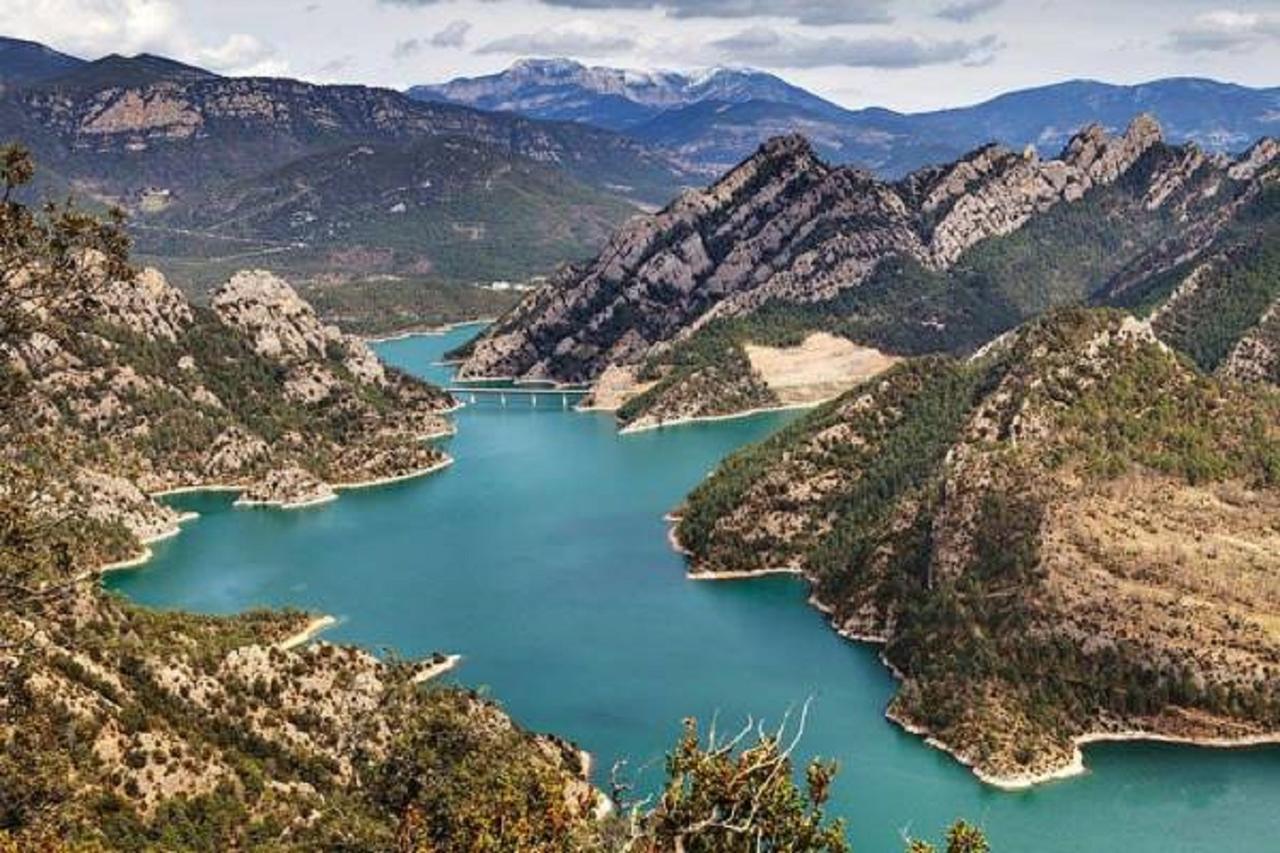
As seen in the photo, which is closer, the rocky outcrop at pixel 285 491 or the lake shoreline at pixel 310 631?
the lake shoreline at pixel 310 631

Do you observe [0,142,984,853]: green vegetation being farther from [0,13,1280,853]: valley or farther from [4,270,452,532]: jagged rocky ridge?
[4,270,452,532]: jagged rocky ridge

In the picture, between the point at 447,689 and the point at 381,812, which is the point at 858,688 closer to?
the point at 447,689

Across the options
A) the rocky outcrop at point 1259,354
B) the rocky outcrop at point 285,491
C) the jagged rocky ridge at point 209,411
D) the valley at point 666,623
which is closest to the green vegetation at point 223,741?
the valley at point 666,623

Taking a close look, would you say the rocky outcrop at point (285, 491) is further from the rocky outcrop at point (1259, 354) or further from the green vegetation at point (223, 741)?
the rocky outcrop at point (1259, 354)

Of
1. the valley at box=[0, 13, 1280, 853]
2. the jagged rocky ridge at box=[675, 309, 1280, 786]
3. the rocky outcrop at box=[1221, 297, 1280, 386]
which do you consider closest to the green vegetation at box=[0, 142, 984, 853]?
the valley at box=[0, 13, 1280, 853]

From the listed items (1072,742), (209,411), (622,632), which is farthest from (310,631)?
(209,411)

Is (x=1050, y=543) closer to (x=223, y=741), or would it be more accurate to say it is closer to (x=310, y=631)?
(x=310, y=631)
